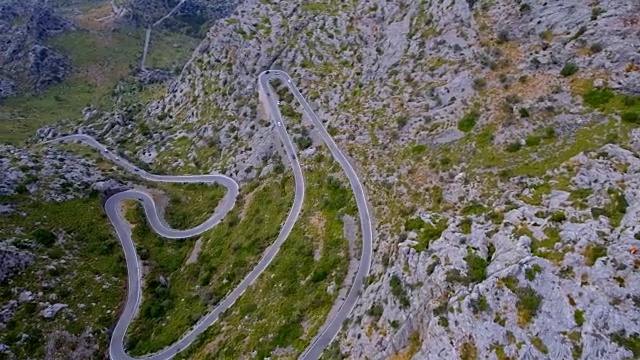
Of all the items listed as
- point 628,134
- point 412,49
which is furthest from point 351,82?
point 628,134

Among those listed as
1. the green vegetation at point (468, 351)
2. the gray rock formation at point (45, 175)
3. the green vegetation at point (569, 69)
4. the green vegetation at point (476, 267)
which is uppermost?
the gray rock formation at point (45, 175)

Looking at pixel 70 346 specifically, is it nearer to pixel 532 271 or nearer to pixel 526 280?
pixel 526 280

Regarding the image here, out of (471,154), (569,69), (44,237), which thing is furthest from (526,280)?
(44,237)

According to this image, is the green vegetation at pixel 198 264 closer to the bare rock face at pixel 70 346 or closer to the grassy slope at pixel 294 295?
the grassy slope at pixel 294 295

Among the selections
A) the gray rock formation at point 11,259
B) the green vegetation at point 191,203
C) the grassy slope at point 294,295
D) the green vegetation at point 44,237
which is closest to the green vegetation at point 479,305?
the grassy slope at point 294,295

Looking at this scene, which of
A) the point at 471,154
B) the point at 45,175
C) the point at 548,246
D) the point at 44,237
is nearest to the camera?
the point at 548,246

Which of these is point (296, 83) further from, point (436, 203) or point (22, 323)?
point (22, 323)

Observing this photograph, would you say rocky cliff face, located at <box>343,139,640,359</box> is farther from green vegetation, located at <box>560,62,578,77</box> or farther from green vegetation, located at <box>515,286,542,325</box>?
green vegetation, located at <box>560,62,578,77</box>
